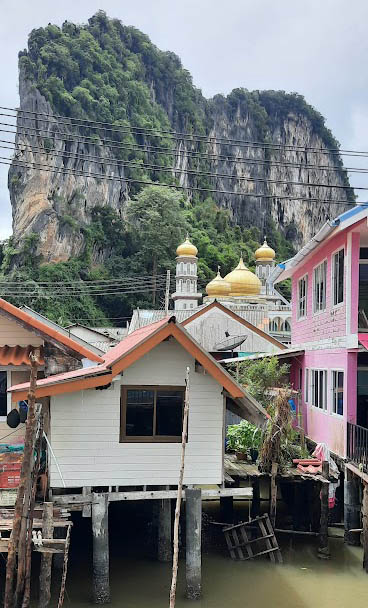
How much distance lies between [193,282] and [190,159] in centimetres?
4238

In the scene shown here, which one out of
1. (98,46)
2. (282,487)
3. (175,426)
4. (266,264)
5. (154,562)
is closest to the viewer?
(175,426)

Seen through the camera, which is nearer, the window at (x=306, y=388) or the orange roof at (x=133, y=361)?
the orange roof at (x=133, y=361)

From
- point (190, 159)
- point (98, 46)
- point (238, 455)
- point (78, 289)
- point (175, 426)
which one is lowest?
point (238, 455)

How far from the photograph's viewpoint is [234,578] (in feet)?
41.8

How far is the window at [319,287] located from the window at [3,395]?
8.52 metres

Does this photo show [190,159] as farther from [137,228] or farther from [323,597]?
[323,597]

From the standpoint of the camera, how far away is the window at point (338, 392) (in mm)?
15102

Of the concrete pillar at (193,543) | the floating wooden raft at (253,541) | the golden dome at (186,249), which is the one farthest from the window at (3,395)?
the golden dome at (186,249)

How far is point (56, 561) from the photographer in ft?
40.3

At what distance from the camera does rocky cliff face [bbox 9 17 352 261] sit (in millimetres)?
66500

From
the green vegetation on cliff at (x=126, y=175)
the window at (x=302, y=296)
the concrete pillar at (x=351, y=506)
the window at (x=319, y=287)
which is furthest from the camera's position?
the green vegetation on cliff at (x=126, y=175)

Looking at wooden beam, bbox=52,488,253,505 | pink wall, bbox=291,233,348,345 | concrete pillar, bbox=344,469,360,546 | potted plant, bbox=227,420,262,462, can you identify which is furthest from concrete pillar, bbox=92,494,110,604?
pink wall, bbox=291,233,348,345

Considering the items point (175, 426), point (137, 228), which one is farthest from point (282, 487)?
point (137, 228)

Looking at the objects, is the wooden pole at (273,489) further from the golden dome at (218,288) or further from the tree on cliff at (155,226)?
the tree on cliff at (155,226)
